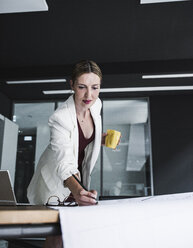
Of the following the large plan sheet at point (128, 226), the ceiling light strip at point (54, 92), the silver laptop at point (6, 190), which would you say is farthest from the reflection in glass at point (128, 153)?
the large plan sheet at point (128, 226)

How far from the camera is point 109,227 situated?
482 mm

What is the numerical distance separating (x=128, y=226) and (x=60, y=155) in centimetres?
63

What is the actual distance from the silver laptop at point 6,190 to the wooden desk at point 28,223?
15.2 inches

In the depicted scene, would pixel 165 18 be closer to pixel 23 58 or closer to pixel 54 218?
pixel 23 58

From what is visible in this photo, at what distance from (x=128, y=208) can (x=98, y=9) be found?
3.02 m

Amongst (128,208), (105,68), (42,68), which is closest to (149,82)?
(105,68)

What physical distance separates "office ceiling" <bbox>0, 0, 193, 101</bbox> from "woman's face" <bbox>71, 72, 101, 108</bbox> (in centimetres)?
215

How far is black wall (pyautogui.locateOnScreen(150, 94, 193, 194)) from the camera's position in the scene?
16.2ft

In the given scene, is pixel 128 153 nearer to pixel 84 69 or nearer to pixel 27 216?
pixel 84 69

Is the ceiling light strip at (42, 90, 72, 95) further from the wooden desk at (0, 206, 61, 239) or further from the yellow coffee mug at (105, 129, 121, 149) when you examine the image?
the wooden desk at (0, 206, 61, 239)

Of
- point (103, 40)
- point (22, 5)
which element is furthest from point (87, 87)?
point (103, 40)

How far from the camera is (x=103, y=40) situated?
3.72 m

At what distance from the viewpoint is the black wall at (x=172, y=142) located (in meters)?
4.94

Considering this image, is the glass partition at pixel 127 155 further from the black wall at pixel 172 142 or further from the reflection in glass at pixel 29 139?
the reflection in glass at pixel 29 139
